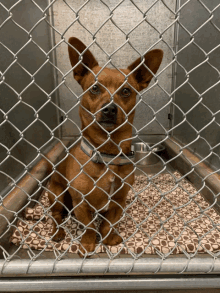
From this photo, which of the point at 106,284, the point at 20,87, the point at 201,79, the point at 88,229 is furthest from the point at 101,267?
the point at 201,79

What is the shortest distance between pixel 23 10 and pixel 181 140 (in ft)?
7.15

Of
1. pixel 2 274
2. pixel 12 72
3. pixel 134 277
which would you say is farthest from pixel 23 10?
pixel 134 277

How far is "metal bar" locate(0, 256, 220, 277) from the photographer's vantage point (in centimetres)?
108

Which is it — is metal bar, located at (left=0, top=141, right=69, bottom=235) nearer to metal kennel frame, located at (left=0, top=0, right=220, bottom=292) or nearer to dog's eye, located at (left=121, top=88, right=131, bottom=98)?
metal kennel frame, located at (left=0, top=0, right=220, bottom=292)

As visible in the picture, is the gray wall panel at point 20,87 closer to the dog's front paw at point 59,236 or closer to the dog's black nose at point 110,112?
the dog's black nose at point 110,112

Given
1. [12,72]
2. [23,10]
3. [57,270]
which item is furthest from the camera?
[23,10]

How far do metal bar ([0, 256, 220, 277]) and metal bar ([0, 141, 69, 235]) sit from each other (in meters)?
0.23

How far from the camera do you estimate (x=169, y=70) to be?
3.19 meters

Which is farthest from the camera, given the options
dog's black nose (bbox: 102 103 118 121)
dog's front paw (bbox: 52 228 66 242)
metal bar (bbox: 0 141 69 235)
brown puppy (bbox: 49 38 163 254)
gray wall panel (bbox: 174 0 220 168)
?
gray wall panel (bbox: 174 0 220 168)

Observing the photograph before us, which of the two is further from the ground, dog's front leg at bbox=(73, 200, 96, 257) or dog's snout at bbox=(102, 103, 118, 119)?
dog's snout at bbox=(102, 103, 118, 119)

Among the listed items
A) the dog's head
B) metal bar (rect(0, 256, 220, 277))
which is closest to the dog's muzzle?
the dog's head

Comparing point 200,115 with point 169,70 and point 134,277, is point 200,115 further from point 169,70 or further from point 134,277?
point 134,277

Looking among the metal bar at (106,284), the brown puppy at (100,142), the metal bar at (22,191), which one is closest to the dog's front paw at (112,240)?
the brown puppy at (100,142)

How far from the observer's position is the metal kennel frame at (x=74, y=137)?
1021 millimetres
